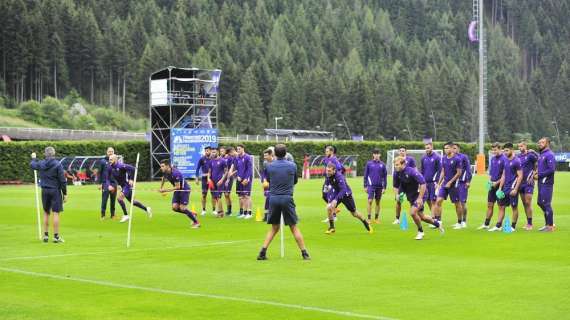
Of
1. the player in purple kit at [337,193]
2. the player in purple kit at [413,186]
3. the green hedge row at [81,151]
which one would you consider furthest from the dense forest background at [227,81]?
the player in purple kit at [413,186]

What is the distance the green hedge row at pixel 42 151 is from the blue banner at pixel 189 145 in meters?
4.74

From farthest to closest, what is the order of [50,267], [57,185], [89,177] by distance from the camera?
[89,177]
[57,185]
[50,267]

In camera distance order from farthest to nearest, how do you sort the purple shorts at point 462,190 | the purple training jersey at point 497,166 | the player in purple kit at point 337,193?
the purple shorts at point 462,190, the purple training jersey at point 497,166, the player in purple kit at point 337,193

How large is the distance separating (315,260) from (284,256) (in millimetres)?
880

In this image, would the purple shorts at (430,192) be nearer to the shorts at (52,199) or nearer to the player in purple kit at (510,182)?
the player in purple kit at (510,182)

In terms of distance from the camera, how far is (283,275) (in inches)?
629

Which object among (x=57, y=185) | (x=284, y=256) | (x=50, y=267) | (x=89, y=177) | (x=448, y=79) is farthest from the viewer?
(x=448, y=79)

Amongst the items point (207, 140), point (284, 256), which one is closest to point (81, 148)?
point (207, 140)

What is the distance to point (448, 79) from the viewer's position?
182 metres

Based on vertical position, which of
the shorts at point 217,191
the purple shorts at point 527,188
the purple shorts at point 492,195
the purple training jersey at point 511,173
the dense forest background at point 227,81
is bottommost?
the shorts at point 217,191

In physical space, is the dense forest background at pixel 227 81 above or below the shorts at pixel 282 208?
above

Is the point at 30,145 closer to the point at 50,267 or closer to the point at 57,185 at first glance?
the point at 57,185

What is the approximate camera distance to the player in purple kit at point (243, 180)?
98.8ft

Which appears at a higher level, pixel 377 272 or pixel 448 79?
pixel 448 79
